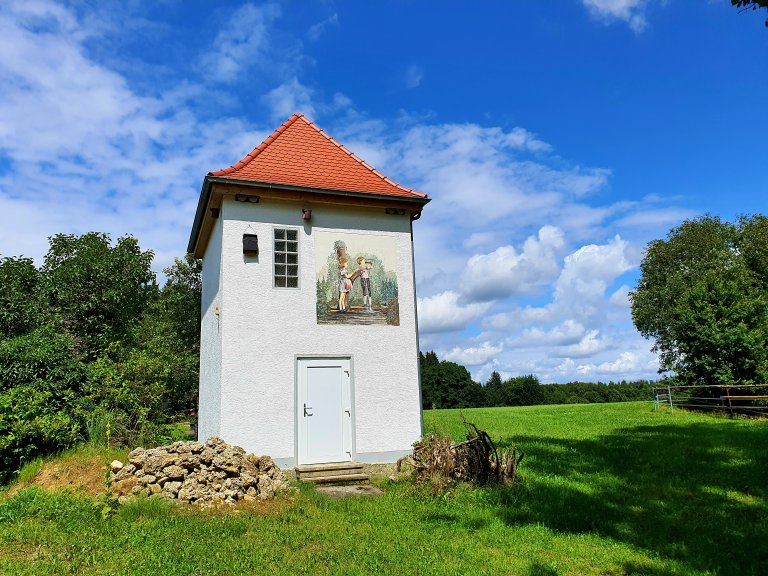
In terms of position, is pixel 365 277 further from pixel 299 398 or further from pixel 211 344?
pixel 211 344

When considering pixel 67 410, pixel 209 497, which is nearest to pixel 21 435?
pixel 67 410

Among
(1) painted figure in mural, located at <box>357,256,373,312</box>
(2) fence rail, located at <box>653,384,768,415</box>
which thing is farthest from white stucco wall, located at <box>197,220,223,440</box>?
(2) fence rail, located at <box>653,384,768,415</box>

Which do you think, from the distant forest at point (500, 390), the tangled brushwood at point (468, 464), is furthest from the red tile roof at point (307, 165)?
the distant forest at point (500, 390)

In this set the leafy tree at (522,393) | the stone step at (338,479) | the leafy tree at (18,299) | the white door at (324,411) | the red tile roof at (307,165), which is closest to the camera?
the stone step at (338,479)

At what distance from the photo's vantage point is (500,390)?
198ft

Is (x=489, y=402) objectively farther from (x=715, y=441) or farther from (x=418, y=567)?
(x=418, y=567)

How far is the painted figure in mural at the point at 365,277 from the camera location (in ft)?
39.4

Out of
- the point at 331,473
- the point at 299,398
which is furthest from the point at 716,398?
the point at 299,398

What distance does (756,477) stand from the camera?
31.6 ft

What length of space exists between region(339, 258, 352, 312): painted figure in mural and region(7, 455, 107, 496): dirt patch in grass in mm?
5456

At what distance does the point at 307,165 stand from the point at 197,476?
289 inches

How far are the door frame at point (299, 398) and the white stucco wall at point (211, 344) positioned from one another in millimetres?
1510

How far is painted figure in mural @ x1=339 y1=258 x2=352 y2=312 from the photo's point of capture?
38.7 ft

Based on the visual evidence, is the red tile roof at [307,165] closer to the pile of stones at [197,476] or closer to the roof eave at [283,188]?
the roof eave at [283,188]
